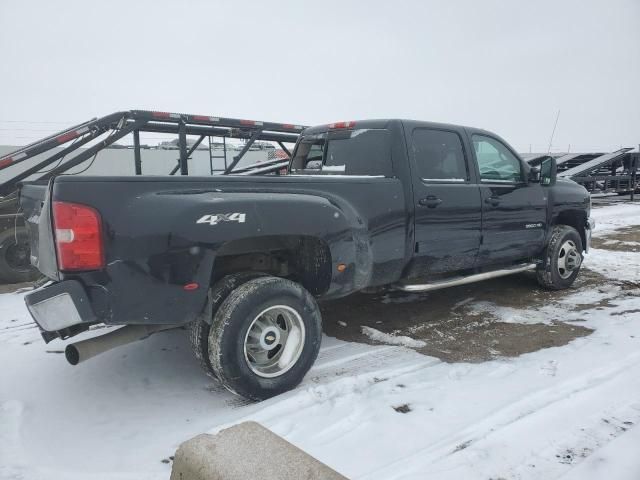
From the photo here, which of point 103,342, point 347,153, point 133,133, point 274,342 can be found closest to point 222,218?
point 274,342

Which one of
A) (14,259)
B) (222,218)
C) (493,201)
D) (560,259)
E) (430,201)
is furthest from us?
(14,259)

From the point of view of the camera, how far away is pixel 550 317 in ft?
15.3

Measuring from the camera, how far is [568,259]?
5.61m

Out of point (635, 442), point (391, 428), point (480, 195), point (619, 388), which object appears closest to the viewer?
point (635, 442)

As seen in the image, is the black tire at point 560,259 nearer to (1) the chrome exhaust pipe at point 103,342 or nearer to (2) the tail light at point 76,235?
(1) the chrome exhaust pipe at point 103,342

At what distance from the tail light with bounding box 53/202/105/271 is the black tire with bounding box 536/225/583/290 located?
184 inches

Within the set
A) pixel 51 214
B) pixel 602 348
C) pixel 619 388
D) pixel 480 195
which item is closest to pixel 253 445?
pixel 51 214

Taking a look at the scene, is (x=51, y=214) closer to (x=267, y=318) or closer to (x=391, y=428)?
(x=267, y=318)

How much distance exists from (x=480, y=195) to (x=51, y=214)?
3512mm

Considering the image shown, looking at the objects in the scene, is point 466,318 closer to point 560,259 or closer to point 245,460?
point 560,259

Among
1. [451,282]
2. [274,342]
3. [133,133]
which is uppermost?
[133,133]

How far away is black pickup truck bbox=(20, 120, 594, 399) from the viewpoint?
258 cm

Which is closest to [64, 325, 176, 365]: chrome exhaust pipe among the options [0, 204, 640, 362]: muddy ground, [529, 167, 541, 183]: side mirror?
[0, 204, 640, 362]: muddy ground

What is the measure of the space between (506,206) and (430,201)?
1166mm
